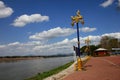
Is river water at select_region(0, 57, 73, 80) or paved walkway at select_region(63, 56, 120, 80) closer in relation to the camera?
paved walkway at select_region(63, 56, 120, 80)

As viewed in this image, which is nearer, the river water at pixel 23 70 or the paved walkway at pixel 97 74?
the paved walkway at pixel 97 74

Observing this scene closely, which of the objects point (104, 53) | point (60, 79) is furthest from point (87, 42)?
point (60, 79)

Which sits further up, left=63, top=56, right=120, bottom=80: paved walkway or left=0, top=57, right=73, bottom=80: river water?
left=63, top=56, right=120, bottom=80: paved walkway

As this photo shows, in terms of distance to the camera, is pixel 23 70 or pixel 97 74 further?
pixel 23 70

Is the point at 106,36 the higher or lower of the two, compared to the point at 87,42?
higher

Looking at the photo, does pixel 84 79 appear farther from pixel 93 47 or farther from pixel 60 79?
pixel 93 47

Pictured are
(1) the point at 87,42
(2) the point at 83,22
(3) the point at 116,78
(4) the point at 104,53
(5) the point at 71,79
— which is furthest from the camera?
(4) the point at 104,53

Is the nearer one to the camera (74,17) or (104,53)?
(74,17)

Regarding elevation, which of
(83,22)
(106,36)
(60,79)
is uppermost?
(106,36)

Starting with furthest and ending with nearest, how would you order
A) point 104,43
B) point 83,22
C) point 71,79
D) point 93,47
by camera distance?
1. point 104,43
2. point 93,47
3. point 83,22
4. point 71,79

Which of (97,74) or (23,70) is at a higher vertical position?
(97,74)

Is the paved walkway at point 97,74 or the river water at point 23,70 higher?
the paved walkway at point 97,74

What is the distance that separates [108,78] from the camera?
14.1 m

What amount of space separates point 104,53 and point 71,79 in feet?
182
